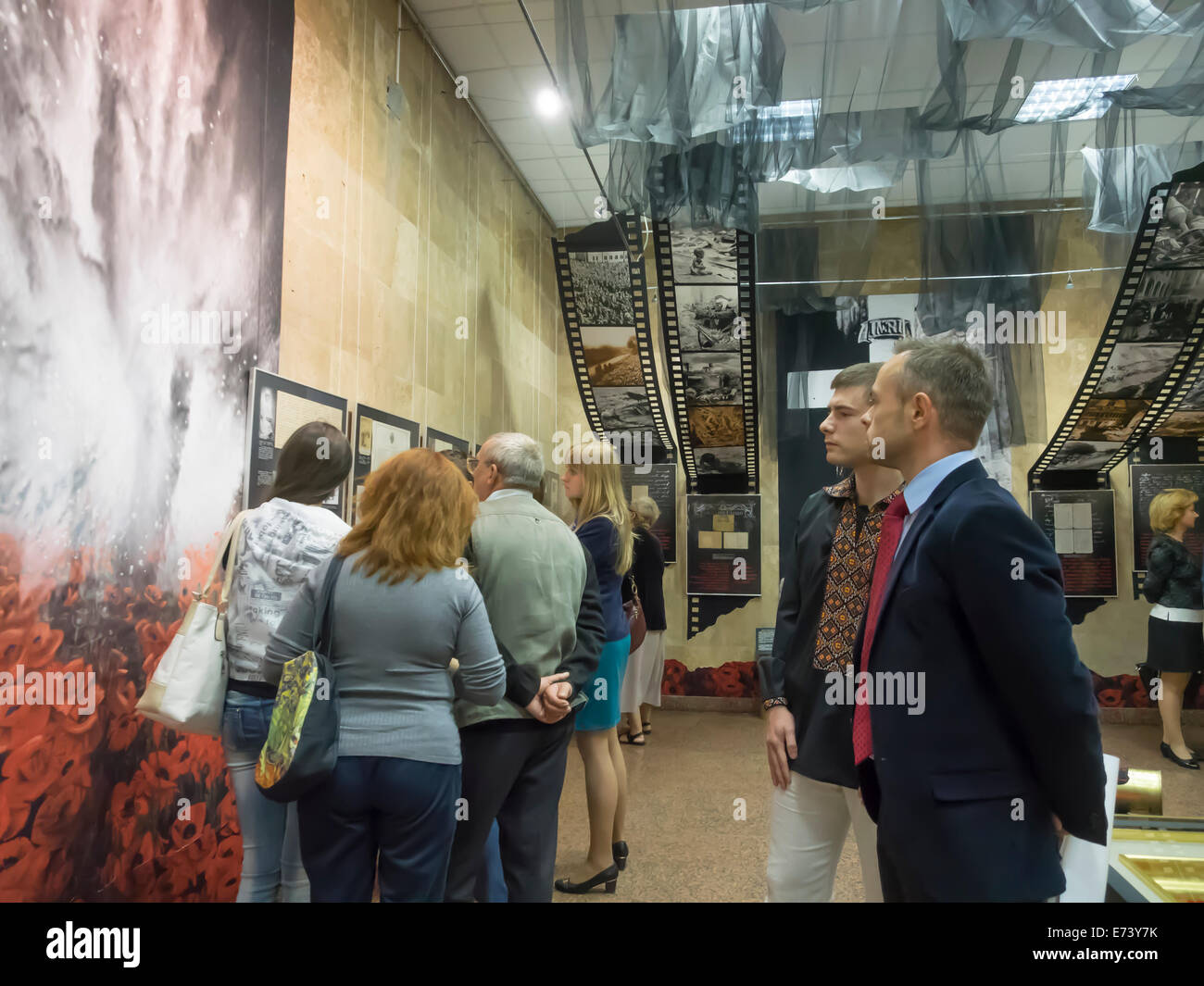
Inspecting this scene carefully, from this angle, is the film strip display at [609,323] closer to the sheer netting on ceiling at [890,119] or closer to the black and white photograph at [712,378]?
the black and white photograph at [712,378]

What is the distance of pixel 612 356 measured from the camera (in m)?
6.11

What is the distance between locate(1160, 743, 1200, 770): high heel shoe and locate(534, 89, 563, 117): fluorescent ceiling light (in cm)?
614

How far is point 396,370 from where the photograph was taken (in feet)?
14.7

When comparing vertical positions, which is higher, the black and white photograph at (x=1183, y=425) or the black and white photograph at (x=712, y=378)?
the black and white photograph at (x=712, y=378)

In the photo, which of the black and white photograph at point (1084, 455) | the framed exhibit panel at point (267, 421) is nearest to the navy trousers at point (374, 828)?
the framed exhibit panel at point (267, 421)

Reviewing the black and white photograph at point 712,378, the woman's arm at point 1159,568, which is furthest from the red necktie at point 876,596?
the woman's arm at point 1159,568

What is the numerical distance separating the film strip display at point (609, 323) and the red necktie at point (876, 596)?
3697mm

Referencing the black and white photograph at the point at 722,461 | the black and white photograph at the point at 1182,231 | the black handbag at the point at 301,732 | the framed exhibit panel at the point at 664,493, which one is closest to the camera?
Result: the black handbag at the point at 301,732

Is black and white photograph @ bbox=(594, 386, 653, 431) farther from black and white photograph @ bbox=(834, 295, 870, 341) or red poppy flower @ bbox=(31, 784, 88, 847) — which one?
red poppy flower @ bbox=(31, 784, 88, 847)

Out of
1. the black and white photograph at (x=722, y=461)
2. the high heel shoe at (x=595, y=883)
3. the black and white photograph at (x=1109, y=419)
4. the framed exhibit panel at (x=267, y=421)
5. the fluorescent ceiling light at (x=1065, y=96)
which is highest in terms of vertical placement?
the fluorescent ceiling light at (x=1065, y=96)

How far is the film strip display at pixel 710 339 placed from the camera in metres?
5.28

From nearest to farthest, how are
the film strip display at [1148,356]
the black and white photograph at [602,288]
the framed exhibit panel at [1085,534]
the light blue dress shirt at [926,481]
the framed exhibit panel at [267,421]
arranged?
1. the light blue dress shirt at [926,481]
2. the framed exhibit panel at [267,421]
3. the film strip display at [1148,356]
4. the black and white photograph at [602,288]
5. the framed exhibit panel at [1085,534]

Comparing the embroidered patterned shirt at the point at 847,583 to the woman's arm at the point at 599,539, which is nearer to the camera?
the embroidered patterned shirt at the point at 847,583

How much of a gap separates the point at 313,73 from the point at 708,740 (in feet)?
16.8
